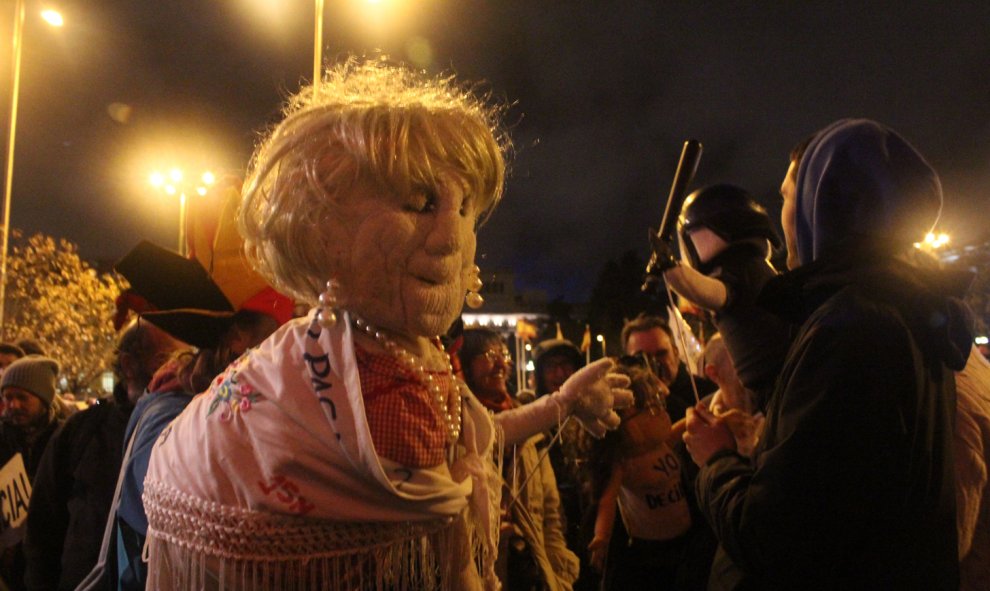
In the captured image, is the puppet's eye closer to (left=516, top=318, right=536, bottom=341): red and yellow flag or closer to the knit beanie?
the knit beanie

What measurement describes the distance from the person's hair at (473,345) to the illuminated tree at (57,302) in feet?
71.7

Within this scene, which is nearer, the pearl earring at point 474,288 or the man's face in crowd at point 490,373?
the pearl earring at point 474,288

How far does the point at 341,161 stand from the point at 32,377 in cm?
465

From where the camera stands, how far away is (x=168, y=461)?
1.43 metres

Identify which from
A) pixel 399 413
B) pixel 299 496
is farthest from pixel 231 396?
pixel 399 413

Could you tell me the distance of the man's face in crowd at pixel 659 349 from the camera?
15.4 ft

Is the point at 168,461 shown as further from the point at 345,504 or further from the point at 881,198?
the point at 881,198

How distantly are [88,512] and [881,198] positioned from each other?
3.98 meters

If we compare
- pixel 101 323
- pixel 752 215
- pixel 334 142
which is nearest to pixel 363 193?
pixel 334 142

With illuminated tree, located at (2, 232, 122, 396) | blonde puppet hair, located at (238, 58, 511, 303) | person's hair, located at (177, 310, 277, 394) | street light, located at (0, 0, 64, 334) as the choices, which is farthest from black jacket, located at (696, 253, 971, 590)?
illuminated tree, located at (2, 232, 122, 396)

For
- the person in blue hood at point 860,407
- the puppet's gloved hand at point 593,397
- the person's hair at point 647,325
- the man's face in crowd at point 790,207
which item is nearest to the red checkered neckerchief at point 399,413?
the puppet's gloved hand at point 593,397

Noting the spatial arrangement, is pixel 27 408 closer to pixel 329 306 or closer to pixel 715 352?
pixel 329 306

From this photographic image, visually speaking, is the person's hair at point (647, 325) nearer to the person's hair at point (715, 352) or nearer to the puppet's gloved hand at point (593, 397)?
the person's hair at point (715, 352)

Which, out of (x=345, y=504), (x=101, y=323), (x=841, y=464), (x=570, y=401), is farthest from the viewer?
(x=101, y=323)
